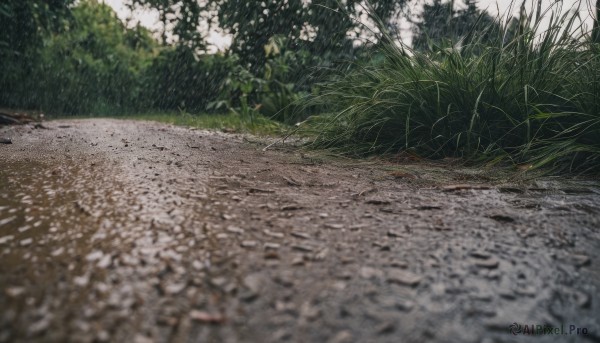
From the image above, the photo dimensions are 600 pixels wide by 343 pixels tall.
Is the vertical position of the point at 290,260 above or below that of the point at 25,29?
below

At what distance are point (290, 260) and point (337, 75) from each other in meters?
2.72

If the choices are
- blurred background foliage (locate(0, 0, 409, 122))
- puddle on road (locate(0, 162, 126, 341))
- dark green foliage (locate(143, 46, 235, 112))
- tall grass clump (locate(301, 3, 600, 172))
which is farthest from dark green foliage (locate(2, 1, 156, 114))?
puddle on road (locate(0, 162, 126, 341))

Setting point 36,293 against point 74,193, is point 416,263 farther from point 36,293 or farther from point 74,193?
point 74,193

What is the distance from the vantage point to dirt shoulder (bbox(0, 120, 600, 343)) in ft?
1.99

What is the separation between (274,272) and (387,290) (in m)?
0.20

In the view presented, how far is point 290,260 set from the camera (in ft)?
2.63

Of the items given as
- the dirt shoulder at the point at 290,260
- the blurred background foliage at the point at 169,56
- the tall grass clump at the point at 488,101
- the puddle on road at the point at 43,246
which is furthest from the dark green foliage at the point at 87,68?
the dirt shoulder at the point at 290,260

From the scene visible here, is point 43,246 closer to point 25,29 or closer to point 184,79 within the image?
point 25,29

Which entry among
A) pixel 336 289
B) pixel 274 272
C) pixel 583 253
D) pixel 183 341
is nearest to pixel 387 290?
pixel 336 289

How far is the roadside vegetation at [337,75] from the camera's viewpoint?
80.1 inches

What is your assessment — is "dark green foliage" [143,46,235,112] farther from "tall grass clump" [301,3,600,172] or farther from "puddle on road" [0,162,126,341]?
"puddle on road" [0,162,126,341]

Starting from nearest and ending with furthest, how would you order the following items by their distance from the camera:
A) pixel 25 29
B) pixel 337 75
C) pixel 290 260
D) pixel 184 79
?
1. pixel 290 260
2. pixel 337 75
3. pixel 25 29
4. pixel 184 79

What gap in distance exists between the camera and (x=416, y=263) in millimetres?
805

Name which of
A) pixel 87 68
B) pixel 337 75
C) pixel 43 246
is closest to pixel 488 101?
pixel 337 75
